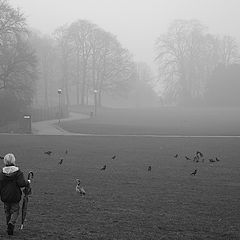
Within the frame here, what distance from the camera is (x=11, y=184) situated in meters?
Result: 8.39

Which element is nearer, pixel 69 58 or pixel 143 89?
pixel 69 58

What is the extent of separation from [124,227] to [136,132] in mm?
29325

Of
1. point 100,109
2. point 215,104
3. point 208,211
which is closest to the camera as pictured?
point 208,211

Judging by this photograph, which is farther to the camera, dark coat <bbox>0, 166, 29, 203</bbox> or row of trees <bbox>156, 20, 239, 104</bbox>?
row of trees <bbox>156, 20, 239, 104</bbox>

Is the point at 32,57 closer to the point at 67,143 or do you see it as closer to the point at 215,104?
the point at 67,143

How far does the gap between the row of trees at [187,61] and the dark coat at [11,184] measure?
269 ft

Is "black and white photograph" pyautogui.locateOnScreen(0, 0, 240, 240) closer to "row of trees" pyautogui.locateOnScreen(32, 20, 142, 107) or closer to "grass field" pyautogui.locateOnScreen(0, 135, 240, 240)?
"grass field" pyautogui.locateOnScreen(0, 135, 240, 240)

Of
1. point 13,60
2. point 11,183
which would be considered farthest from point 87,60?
point 11,183

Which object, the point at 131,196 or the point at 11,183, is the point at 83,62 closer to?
the point at 131,196

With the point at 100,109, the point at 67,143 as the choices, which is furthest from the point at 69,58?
the point at 67,143

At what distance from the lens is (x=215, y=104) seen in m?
88.9

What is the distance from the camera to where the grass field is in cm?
915

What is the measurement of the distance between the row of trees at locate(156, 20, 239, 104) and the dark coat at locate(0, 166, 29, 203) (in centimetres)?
8195

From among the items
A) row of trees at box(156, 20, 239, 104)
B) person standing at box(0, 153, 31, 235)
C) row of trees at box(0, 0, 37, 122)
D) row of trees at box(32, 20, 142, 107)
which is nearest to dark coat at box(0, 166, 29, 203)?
person standing at box(0, 153, 31, 235)
